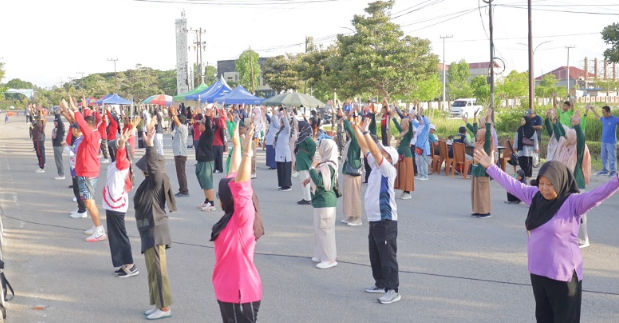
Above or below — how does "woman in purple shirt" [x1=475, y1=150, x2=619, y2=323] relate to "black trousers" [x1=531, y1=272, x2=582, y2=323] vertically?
above

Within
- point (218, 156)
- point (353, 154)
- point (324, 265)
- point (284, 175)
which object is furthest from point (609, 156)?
point (324, 265)

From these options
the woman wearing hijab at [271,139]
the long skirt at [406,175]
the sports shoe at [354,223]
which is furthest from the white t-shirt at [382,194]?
the woman wearing hijab at [271,139]

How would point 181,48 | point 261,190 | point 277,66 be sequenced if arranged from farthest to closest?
point 181,48 < point 277,66 < point 261,190

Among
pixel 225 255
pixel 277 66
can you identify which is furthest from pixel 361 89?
pixel 225 255

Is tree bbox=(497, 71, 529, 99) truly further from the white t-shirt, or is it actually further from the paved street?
the white t-shirt

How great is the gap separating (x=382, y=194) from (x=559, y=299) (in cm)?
246

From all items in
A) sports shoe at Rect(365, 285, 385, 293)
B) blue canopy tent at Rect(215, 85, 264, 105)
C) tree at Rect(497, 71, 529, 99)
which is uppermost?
tree at Rect(497, 71, 529, 99)

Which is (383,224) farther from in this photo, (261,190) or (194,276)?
(261,190)

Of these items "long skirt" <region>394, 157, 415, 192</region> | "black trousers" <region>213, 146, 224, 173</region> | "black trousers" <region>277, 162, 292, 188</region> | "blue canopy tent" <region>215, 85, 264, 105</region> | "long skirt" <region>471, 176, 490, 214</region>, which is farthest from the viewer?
"blue canopy tent" <region>215, 85, 264, 105</region>

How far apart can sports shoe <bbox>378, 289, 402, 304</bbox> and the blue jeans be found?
1220 cm

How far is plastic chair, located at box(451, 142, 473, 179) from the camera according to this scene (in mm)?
16469

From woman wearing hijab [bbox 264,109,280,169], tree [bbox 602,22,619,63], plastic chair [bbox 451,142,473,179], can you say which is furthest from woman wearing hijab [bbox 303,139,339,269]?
tree [bbox 602,22,619,63]

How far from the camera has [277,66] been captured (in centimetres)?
5284

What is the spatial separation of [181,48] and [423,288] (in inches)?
3652
